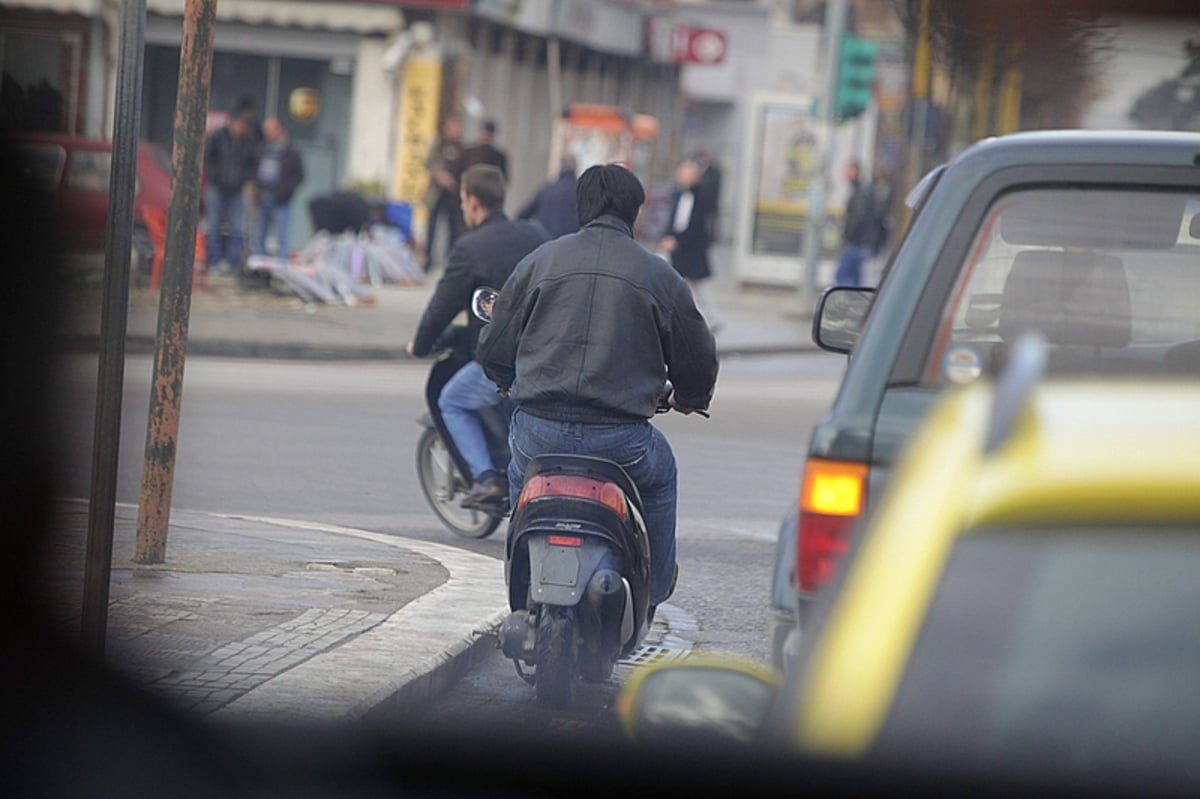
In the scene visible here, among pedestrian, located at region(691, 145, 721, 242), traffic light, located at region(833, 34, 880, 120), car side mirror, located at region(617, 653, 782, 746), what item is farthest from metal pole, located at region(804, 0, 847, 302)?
car side mirror, located at region(617, 653, 782, 746)

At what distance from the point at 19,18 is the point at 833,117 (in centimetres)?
1143

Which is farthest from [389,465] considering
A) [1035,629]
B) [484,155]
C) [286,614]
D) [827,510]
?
[1035,629]

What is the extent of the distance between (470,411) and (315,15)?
2217 centimetres

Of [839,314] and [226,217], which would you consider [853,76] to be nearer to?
[226,217]

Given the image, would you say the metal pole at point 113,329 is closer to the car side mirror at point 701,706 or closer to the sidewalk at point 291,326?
the car side mirror at point 701,706

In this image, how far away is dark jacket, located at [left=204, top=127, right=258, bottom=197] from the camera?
23.8 m

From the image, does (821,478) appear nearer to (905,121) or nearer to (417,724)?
(417,724)

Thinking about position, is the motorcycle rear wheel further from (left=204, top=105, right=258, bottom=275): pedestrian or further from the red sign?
the red sign

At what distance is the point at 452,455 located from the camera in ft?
31.2

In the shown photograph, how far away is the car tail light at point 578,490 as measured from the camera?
620 cm

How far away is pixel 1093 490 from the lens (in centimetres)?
232

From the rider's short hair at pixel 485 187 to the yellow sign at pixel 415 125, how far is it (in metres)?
22.1

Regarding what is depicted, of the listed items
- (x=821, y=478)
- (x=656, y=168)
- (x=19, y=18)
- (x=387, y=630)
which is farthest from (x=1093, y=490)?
(x=656, y=168)

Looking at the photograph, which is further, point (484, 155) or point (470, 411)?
point (484, 155)
